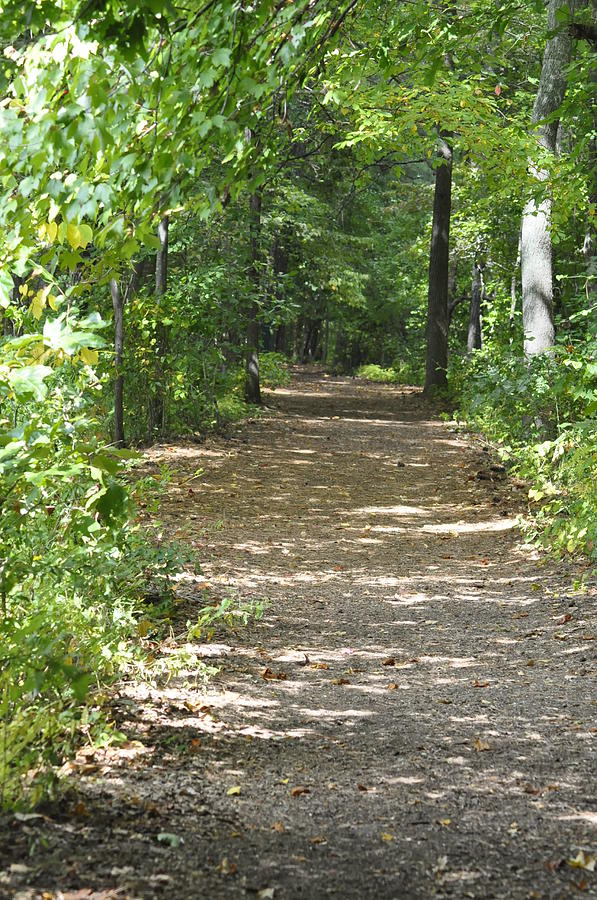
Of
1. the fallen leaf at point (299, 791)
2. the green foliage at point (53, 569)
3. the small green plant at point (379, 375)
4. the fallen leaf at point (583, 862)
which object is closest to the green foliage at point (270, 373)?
the small green plant at point (379, 375)

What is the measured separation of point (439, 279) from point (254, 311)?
17.9 ft

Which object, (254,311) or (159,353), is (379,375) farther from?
(159,353)

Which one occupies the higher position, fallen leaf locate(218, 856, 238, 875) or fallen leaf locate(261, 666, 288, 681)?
fallen leaf locate(218, 856, 238, 875)

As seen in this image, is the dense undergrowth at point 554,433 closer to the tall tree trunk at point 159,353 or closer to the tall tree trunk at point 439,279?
the tall tree trunk at point 159,353

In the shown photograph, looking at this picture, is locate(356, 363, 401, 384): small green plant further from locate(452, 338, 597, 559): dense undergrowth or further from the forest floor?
the forest floor

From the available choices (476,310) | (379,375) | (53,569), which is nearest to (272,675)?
(53,569)

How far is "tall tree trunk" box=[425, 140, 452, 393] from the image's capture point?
18.9 m

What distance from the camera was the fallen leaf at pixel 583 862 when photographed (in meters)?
2.81

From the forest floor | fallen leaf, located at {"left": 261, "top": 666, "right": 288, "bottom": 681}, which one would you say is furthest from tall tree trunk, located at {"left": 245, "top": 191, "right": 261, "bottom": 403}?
fallen leaf, located at {"left": 261, "top": 666, "right": 288, "bottom": 681}

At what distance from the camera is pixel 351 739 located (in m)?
4.14

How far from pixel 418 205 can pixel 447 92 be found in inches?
466

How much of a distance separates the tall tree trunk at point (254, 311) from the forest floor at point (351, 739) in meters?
5.82

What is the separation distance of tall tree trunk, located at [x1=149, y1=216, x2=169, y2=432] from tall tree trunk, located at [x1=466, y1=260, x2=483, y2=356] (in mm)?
11261

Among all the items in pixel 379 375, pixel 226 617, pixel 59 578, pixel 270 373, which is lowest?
pixel 226 617
